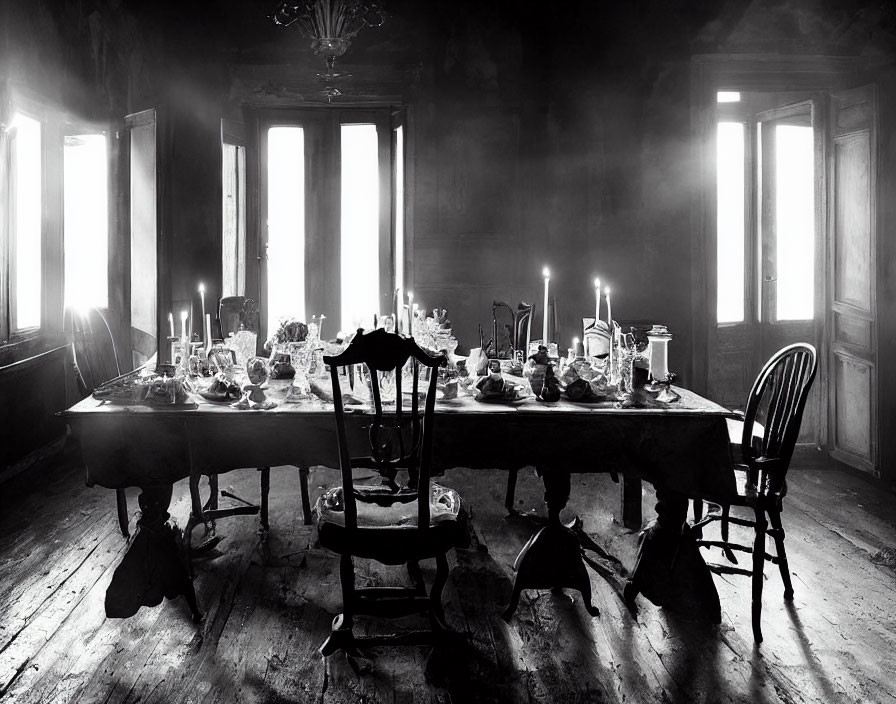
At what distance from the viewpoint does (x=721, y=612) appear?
267 cm

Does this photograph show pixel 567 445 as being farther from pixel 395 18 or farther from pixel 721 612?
pixel 395 18

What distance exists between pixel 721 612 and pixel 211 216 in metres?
4.76

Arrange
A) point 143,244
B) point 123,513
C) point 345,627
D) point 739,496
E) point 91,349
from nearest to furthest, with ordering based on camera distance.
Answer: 1. point 345,627
2. point 739,496
3. point 123,513
4. point 91,349
5. point 143,244

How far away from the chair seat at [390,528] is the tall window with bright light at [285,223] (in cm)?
412

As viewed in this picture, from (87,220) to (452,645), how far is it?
427 cm

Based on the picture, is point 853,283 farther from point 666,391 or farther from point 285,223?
point 285,223

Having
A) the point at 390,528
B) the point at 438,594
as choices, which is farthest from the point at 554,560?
the point at 390,528

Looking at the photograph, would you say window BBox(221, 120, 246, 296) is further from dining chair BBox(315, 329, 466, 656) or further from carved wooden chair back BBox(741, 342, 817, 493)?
carved wooden chair back BBox(741, 342, 817, 493)

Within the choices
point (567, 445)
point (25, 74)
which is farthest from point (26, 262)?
point (567, 445)

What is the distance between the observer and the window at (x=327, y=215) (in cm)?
623

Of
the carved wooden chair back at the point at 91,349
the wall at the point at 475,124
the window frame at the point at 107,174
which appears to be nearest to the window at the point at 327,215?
the wall at the point at 475,124

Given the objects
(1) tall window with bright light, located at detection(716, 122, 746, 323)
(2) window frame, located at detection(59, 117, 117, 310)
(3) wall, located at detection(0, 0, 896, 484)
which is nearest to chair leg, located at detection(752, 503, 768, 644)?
(3) wall, located at detection(0, 0, 896, 484)

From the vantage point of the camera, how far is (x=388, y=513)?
234cm

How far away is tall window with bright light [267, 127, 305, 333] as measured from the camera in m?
6.32
